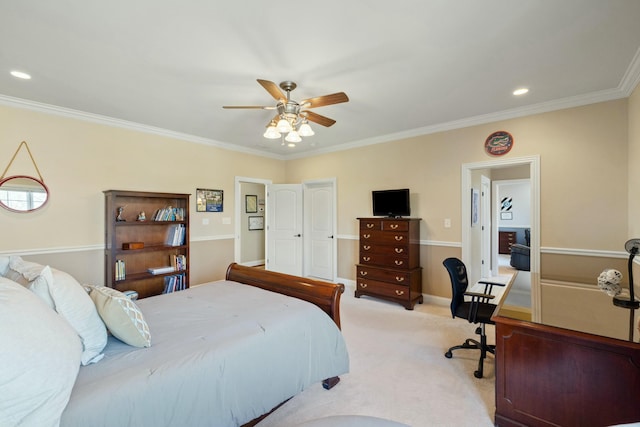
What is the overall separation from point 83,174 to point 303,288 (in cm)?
334

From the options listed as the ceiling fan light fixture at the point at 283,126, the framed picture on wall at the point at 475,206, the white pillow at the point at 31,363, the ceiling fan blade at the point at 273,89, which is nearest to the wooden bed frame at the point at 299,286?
the ceiling fan light fixture at the point at 283,126

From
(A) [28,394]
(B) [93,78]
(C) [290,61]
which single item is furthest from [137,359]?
(B) [93,78]

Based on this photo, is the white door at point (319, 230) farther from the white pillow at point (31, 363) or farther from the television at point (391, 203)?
the white pillow at point (31, 363)

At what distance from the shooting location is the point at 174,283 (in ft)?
13.3

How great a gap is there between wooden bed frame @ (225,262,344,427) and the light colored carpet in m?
0.16

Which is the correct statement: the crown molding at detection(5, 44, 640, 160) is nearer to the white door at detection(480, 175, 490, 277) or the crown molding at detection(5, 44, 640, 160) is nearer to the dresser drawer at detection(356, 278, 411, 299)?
the white door at detection(480, 175, 490, 277)

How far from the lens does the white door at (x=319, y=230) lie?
5.43m

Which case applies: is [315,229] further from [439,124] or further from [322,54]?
[322,54]

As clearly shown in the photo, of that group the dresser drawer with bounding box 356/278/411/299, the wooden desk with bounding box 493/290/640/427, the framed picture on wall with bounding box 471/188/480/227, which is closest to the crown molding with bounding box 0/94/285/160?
the dresser drawer with bounding box 356/278/411/299

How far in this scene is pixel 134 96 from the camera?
305 cm

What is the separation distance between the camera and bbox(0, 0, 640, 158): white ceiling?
1795mm

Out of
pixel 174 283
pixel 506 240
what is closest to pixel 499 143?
pixel 174 283

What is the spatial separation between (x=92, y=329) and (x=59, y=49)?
7.35ft

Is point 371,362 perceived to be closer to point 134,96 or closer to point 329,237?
point 329,237
